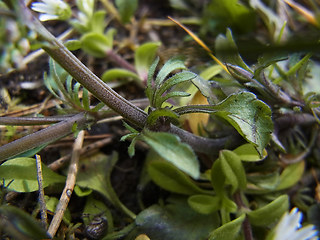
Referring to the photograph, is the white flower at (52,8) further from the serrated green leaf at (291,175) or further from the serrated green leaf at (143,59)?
the serrated green leaf at (291,175)

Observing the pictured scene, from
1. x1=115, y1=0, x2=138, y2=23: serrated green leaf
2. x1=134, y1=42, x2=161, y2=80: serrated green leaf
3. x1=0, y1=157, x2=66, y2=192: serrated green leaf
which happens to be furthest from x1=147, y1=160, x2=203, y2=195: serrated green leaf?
x1=115, y1=0, x2=138, y2=23: serrated green leaf

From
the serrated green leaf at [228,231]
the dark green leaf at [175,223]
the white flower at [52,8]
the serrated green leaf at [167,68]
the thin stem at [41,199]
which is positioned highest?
the white flower at [52,8]

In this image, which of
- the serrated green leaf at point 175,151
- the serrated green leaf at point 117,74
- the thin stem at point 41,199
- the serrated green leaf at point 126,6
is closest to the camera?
the serrated green leaf at point 175,151

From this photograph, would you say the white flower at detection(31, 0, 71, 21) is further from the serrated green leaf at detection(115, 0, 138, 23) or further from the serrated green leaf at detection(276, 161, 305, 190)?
the serrated green leaf at detection(276, 161, 305, 190)

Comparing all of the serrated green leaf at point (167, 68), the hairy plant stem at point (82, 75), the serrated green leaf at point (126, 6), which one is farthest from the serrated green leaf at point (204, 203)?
the serrated green leaf at point (126, 6)

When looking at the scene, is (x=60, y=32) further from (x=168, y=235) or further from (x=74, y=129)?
(x=168, y=235)
